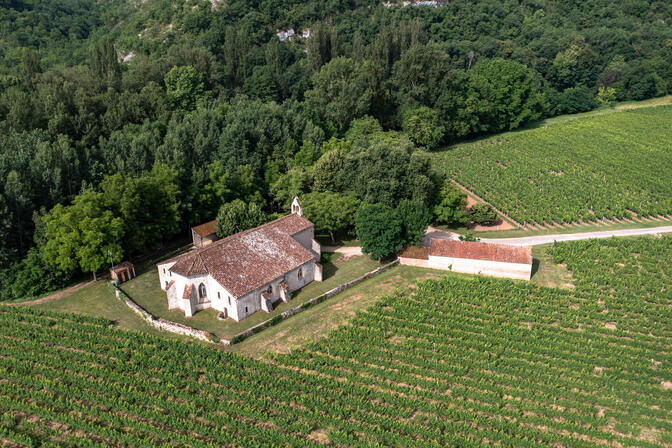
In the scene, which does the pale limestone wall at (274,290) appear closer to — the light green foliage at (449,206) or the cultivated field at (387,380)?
the cultivated field at (387,380)

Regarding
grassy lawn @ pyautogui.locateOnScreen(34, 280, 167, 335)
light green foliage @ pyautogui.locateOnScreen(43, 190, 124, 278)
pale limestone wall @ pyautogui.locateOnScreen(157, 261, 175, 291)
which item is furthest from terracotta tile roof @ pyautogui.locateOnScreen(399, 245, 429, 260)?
light green foliage @ pyautogui.locateOnScreen(43, 190, 124, 278)

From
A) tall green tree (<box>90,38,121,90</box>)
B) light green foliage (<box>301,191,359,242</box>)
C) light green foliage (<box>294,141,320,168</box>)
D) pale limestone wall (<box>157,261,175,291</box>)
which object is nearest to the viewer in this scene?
pale limestone wall (<box>157,261,175,291</box>)

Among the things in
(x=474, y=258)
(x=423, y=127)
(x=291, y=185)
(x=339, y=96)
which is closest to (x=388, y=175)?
(x=291, y=185)

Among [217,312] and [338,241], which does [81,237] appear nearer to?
[217,312]

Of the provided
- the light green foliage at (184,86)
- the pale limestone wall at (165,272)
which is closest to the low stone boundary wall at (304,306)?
the pale limestone wall at (165,272)

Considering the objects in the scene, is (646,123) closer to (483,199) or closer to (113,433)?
(483,199)

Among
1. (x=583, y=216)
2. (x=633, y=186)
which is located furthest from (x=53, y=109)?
(x=633, y=186)

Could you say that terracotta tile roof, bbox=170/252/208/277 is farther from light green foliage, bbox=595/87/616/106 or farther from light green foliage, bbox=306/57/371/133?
light green foliage, bbox=595/87/616/106
